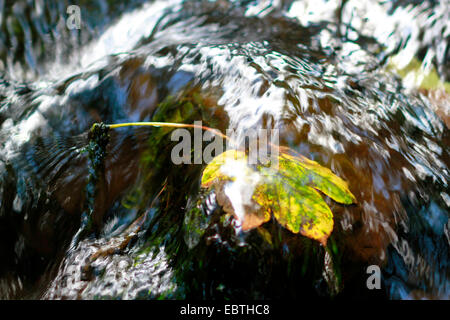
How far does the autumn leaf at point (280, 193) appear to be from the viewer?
1226mm

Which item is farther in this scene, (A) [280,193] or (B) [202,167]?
(B) [202,167]

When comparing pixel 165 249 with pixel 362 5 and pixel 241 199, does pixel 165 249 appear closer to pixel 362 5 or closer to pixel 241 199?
pixel 241 199

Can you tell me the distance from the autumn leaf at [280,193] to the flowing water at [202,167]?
0.33 feet

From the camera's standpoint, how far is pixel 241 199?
126 cm

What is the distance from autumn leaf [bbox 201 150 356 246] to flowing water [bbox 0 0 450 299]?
0.33 feet

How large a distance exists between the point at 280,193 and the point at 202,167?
52 centimetres

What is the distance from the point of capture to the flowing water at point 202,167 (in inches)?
54.2

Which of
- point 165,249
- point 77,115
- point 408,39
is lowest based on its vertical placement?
point 165,249

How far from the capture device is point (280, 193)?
4.18 ft

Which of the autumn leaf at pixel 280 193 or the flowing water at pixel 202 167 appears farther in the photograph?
the flowing water at pixel 202 167

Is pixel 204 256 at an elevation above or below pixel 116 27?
below

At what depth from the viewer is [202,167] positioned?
5.39 ft
